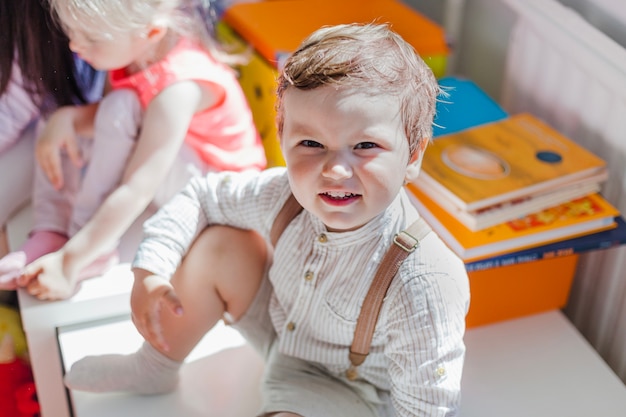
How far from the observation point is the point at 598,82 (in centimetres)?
90

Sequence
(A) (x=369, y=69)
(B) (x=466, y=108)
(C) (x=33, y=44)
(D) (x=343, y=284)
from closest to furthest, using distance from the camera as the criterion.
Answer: (A) (x=369, y=69) → (D) (x=343, y=284) → (C) (x=33, y=44) → (B) (x=466, y=108)

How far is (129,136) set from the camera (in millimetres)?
904

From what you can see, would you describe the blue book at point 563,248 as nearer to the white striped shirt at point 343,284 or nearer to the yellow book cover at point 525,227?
the yellow book cover at point 525,227

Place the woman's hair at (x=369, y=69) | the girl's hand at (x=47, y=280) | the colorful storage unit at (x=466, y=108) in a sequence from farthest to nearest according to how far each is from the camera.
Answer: the colorful storage unit at (x=466, y=108) → the girl's hand at (x=47, y=280) → the woman's hair at (x=369, y=69)

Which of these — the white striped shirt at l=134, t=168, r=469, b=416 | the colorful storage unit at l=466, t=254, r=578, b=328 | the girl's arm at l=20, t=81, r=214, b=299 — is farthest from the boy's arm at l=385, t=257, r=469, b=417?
the girl's arm at l=20, t=81, r=214, b=299

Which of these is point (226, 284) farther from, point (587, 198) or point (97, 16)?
point (587, 198)

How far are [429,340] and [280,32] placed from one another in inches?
22.4

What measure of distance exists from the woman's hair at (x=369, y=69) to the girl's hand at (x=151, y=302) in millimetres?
200

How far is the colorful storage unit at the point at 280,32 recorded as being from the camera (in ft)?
3.39

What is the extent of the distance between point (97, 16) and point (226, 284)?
0.29 metres

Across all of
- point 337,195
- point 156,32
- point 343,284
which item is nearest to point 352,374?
point 343,284

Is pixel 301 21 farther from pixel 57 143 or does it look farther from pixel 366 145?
pixel 366 145

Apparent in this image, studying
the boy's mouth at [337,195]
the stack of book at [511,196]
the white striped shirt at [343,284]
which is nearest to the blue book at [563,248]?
the stack of book at [511,196]

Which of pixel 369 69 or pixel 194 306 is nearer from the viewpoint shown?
pixel 369 69
